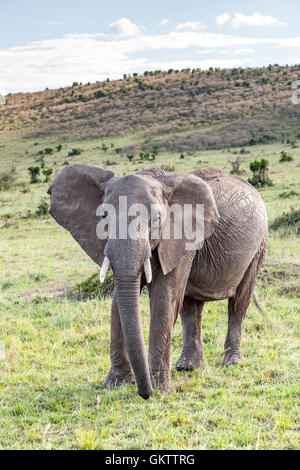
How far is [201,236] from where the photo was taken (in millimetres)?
5293

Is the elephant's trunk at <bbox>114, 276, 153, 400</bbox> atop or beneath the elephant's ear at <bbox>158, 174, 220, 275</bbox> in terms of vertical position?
beneath

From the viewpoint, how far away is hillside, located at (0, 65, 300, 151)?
52.2 m

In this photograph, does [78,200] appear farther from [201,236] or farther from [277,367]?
[277,367]

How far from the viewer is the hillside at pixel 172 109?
5219cm

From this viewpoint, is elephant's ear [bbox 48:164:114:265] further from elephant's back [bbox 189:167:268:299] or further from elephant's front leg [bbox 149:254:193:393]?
elephant's back [bbox 189:167:268:299]

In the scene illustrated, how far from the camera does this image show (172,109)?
217 ft

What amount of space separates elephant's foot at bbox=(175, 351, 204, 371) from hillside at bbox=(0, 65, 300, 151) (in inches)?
1626

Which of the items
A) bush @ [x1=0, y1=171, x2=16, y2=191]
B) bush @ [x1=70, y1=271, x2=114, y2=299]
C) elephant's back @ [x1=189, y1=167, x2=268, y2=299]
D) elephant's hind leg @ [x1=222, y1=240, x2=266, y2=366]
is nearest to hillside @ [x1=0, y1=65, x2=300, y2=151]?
bush @ [x1=0, y1=171, x2=16, y2=191]

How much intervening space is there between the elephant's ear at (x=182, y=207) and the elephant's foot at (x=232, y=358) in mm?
1618

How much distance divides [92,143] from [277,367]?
53295 millimetres

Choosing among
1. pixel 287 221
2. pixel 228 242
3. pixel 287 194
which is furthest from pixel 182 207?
pixel 287 194

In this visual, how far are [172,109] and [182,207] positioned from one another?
62.5m

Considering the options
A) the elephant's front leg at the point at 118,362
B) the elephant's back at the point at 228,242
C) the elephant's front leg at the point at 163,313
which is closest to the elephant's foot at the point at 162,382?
the elephant's front leg at the point at 163,313

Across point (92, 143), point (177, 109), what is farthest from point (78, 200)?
point (177, 109)
